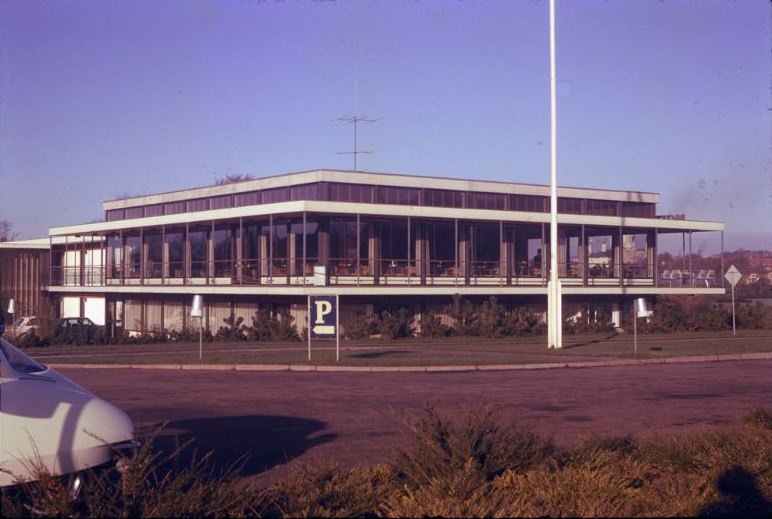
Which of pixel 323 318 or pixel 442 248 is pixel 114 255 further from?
pixel 323 318

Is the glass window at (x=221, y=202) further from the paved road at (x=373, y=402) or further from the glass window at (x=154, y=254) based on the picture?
the paved road at (x=373, y=402)

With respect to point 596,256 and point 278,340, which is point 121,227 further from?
point 596,256

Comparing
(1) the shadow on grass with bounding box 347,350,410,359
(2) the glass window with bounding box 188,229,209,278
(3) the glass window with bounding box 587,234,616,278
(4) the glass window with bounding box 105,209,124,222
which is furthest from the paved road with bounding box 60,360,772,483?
(4) the glass window with bounding box 105,209,124,222

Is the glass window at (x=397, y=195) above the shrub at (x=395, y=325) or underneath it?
above

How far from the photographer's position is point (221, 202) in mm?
47656

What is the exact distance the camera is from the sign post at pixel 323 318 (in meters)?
24.8

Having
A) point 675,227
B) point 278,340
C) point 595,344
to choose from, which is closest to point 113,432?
point 595,344

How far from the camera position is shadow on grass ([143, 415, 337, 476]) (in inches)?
406

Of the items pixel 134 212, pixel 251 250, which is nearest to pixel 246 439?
pixel 251 250

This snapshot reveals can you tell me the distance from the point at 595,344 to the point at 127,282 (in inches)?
1048

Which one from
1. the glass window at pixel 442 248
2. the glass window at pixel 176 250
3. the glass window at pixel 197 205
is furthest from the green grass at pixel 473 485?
the glass window at pixel 197 205

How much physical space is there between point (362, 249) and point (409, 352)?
1370cm

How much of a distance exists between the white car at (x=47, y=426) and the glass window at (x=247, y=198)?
37.7m

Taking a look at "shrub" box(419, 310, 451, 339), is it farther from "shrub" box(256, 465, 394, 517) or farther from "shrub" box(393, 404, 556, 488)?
"shrub" box(256, 465, 394, 517)
